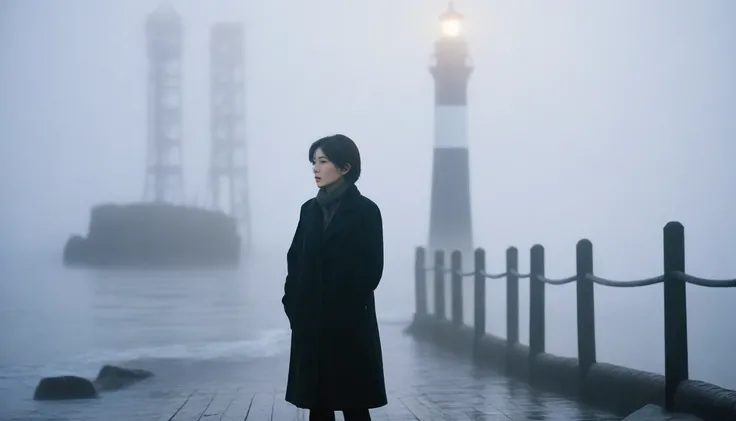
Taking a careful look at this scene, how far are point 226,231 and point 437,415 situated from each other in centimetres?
5939

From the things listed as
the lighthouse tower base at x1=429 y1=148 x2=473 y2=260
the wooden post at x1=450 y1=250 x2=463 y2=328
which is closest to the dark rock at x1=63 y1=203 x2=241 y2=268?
the lighthouse tower base at x1=429 y1=148 x2=473 y2=260

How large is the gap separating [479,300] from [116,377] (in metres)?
3.62

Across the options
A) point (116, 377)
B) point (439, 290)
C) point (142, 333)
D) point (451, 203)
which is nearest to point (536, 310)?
point (116, 377)

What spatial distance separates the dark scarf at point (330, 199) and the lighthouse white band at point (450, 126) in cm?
1895

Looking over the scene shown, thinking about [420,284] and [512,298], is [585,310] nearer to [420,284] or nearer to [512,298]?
[512,298]

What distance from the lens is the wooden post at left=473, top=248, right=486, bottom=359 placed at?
10.6 meters

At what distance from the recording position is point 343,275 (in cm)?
401

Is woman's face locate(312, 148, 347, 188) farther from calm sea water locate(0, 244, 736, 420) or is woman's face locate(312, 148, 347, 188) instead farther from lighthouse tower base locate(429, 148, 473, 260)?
lighthouse tower base locate(429, 148, 473, 260)

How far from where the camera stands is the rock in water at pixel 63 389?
24.1 feet

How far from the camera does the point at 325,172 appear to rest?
4078mm

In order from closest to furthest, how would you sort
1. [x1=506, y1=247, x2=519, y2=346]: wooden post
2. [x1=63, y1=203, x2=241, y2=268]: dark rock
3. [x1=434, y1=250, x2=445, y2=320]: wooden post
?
[x1=506, y1=247, x2=519, y2=346]: wooden post, [x1=434, y1=250, x2=445, y2=320]: wooden post, [x1=63, y1=203, x2=241, y2=268]: dark rock

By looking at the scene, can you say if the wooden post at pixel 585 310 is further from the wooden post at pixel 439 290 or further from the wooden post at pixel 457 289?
the wooden post at pixel 439 290

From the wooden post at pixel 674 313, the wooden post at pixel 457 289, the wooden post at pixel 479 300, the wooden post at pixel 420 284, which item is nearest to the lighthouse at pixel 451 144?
the wooden post at pixel 420 284

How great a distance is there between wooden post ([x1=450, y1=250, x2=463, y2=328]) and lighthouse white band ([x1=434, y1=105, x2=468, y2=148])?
10408mm
